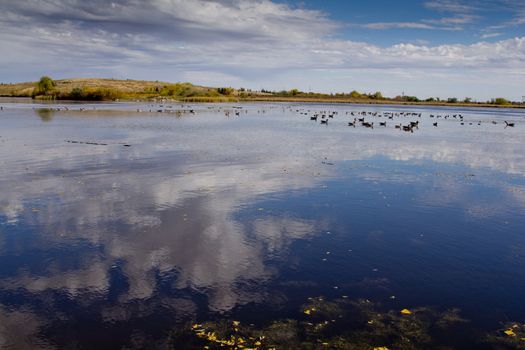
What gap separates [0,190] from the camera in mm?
21250

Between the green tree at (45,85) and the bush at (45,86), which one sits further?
the green tree at (45,85)

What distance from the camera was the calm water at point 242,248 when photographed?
10406 millimetres

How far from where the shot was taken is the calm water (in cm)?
1041

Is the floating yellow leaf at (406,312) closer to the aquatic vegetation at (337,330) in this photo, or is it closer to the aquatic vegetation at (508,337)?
the aquatic vegetation at (337,330)

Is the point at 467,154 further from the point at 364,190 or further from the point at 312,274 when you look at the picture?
the point at 312,274

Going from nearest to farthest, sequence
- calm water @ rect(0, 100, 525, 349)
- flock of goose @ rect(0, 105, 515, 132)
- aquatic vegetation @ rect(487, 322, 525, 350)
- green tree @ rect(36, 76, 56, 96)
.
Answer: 1. aquatic vegetation @ rect(487, 322, 525, 350)
2. calm water @ rect(0, 100, 525, 349)
3. flock of goose @ rect(0, 105, 515, 132)
4. green tree @ rect(36, 76, 56, 96)

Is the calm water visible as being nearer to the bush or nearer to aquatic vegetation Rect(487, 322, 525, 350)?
aquatic vegetation Rect(487, 322, 525, 350)

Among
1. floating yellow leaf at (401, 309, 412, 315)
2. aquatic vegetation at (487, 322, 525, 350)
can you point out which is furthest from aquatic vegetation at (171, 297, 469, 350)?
aquatic vegetation at (487, 322, 525, 350)

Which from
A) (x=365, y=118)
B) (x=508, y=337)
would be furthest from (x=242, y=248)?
(x=365, y=118)

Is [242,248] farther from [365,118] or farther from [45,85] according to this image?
[45,85]

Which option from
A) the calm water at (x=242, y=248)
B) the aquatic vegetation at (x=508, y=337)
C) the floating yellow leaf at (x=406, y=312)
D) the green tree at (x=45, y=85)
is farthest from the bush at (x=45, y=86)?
the aquatic vegetation at (x=508, y=337)

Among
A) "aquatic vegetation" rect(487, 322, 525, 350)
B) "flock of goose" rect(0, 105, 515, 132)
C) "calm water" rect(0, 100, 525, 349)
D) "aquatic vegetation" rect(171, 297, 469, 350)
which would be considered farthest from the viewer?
"flock of goose" rect(0, 105, 515, 132)

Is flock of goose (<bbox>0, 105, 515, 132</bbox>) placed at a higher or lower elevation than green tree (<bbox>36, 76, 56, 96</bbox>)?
lower

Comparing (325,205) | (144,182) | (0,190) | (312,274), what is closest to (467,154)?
(325,205)
